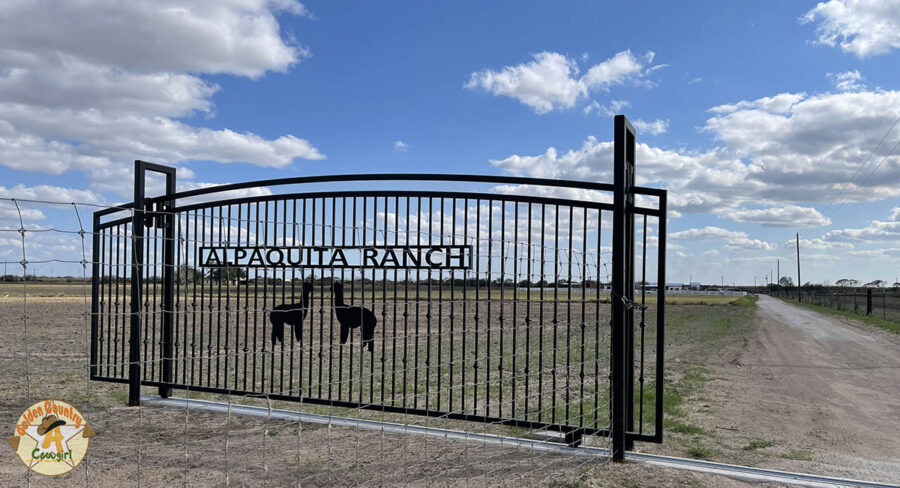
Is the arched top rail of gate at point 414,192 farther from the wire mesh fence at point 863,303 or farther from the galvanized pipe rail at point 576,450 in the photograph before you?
the wire mesh fence at point 863,303

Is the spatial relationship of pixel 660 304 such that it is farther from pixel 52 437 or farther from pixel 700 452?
pixel 52 437

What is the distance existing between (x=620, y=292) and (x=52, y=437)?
4.58 m

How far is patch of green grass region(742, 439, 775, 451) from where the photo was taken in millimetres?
6777

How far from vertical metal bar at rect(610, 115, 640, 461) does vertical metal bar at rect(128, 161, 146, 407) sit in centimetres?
528

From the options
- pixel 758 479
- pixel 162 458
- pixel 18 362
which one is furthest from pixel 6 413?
pixel 758 479

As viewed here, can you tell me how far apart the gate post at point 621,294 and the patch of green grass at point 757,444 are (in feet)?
6.44

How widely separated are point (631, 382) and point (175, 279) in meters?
5.53

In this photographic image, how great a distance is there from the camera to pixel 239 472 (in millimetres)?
5203

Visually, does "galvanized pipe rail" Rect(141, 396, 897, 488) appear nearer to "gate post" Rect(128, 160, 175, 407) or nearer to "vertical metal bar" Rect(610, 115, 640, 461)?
"vertical metal bar" Rect(610, 115, 640, 461)

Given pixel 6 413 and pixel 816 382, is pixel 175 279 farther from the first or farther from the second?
pixel 816 382

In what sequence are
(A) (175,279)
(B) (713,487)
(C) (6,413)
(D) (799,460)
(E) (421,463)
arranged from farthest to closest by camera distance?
(A) (175,279)
(C) (6,413)
(D) (799,460)
(E) (421,463)
(B) (713,487)

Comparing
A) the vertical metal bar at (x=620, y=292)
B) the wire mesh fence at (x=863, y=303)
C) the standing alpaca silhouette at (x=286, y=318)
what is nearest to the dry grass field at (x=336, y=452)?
the vertical metal bar at (x=620, y=292)

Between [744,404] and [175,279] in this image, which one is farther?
[744,404]

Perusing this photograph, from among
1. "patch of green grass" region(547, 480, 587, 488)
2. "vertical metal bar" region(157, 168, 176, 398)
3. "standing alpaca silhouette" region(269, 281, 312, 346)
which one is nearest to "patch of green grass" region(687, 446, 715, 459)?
"patch of green grass" region(547, 480, 587, 488)
